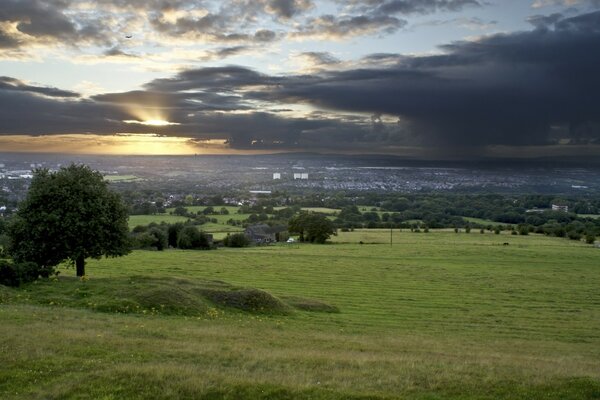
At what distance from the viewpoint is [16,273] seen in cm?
3488

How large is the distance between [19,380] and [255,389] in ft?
24.1

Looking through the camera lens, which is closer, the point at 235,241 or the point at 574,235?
the point at 235,241

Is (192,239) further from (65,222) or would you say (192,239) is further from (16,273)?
(16,273)

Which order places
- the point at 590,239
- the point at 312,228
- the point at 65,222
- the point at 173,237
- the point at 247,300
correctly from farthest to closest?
the point at 590,239
the point at 312,228
the point at 173,237
the point at 65,222
the point at 247,300

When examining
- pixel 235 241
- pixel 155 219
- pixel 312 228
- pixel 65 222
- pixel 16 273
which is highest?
pixel 65 222

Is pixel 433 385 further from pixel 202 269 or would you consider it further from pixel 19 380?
pixel 202 269

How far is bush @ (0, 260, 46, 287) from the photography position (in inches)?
1356

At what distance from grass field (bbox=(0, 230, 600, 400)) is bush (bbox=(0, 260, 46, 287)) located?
109 cm

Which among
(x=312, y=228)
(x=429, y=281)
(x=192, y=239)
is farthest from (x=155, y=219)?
(x=429, y=281)

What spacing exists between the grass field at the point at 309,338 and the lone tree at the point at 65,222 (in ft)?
20.1

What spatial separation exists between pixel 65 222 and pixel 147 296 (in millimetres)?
13823

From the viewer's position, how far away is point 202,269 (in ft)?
232

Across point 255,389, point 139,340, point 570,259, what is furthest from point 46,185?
point 570,259

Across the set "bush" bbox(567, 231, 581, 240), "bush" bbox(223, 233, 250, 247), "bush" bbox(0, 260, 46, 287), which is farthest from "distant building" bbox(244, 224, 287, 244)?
"bush" bbox(0, 260, 46, 287)
